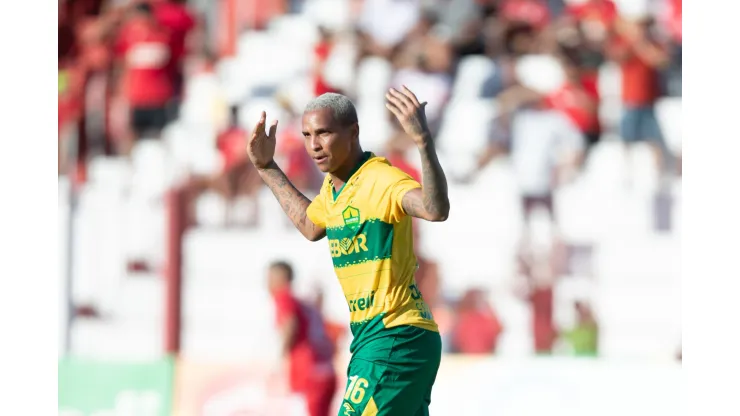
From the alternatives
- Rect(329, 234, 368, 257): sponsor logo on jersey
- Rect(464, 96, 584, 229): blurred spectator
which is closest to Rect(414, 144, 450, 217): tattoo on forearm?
Rect(329, 234, 368, 257): sponsor logo on jersey

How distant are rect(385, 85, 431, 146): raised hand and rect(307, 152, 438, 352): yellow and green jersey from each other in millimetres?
364

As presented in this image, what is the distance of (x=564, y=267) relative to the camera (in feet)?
33.8

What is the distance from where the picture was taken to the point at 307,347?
9609mm

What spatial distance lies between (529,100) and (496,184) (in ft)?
2.84

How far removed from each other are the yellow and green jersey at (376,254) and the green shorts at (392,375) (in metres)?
0.05

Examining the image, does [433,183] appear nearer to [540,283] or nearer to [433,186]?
[433,186]

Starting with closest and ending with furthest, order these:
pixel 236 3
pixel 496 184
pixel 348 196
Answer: pixel 348 196 → pixel 496 184 → pixel 236 3

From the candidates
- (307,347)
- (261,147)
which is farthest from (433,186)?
(307,347)

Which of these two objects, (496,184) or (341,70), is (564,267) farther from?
(341,70)

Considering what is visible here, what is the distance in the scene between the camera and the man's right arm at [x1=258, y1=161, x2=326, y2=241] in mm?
5180

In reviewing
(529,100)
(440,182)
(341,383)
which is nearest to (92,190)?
(341,383)

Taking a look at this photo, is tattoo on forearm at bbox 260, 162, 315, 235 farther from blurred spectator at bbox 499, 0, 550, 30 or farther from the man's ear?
blurred spectator at bbox 499, 0, 550, 30

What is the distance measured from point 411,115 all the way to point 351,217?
666 mm

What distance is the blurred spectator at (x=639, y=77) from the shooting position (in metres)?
10.6
